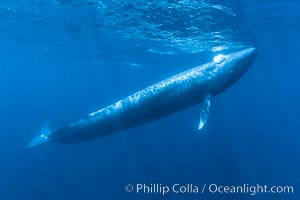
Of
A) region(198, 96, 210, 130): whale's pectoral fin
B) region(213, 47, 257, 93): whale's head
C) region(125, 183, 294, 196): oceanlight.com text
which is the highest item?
region(213, 47, 257, 93): whale's head

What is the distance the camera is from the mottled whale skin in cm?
856

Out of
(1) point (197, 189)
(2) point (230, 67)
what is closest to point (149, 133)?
(1) point (197, 189)

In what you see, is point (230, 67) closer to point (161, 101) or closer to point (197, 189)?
point (161, 101)

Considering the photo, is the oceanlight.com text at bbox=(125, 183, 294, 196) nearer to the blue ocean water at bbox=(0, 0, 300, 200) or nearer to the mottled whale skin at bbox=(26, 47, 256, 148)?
the blue ocean water at bbox=(0, 0, 300, 200)

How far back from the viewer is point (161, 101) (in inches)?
336

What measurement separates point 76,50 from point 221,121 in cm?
2693

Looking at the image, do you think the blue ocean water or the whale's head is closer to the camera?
the whale's head

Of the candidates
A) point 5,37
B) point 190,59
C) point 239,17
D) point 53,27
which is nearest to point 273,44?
point 190,59

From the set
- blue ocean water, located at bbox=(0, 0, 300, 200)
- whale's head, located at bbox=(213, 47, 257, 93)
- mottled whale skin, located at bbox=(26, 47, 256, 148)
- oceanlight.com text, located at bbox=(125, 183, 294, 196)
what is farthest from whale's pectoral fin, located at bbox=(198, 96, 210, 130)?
oceanlight.com text, located at bbox=(125, 183, 294, 196)

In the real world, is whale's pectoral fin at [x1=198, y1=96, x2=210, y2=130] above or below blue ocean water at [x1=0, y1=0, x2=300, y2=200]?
above

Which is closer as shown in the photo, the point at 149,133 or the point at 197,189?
the point at 197,189

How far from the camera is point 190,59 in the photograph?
44.3 meters

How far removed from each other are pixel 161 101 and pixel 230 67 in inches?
83.6

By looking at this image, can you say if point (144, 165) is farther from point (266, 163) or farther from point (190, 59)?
point (190, 59)
